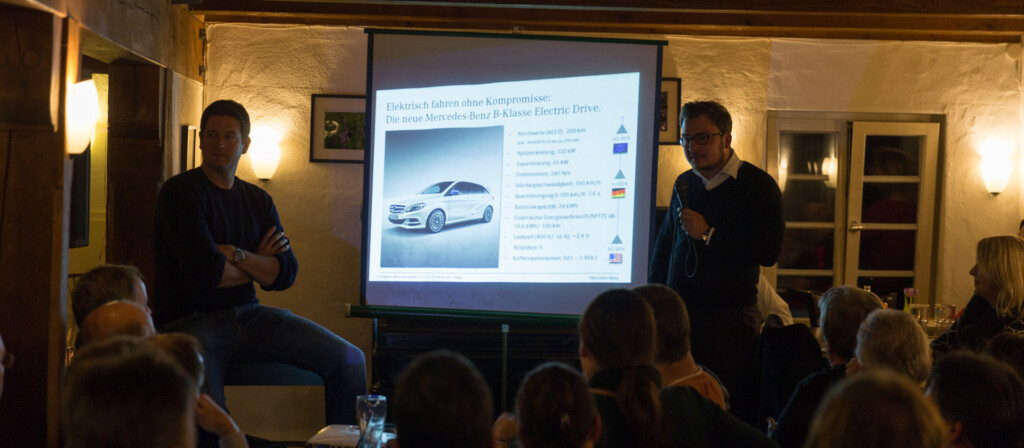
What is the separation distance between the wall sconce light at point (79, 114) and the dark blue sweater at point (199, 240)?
33 cm

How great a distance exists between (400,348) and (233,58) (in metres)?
2.08

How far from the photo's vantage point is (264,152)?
4.81 meters

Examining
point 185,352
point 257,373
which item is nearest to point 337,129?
point 257,373

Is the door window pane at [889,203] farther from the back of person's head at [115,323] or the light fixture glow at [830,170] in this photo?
the back of person's head at [115,323]

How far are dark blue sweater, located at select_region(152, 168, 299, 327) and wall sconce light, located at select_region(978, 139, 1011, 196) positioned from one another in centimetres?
440

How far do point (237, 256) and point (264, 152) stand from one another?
6.52ft

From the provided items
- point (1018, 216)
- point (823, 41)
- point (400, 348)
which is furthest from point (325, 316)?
point (1018, 216)

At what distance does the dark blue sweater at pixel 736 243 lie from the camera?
2.87 m

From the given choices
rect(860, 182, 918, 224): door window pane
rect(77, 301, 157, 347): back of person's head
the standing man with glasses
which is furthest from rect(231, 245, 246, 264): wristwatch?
rect(860, 182, 918, 224): door window pane

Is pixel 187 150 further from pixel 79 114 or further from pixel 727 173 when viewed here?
pixel 727 173

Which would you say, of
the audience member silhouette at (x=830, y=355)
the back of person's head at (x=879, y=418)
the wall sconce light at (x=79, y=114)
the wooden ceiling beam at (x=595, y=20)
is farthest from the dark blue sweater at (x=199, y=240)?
the back of person's head at (x=879, y=418)

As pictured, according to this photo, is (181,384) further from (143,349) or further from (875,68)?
(875,68)

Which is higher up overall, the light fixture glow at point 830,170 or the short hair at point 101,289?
the light fixture glow at point 830,170

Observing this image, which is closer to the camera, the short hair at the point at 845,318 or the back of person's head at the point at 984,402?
the back of person's head at the point at 984,402
